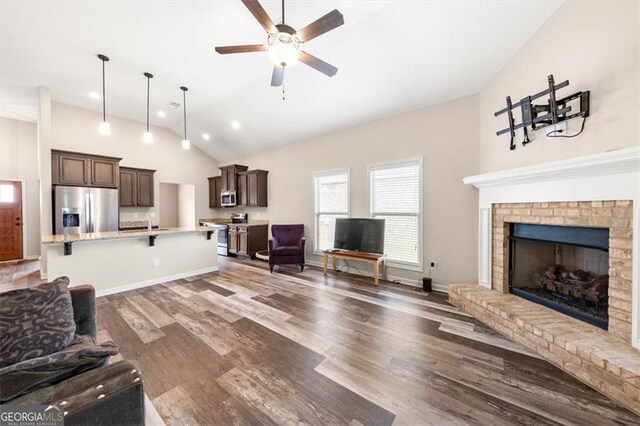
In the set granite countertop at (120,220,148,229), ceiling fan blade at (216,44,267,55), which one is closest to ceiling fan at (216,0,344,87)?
ceiling fan blade at (216,44,267,55)

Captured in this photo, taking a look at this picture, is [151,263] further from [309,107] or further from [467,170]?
[467,170]

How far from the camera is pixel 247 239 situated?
632 centimetres

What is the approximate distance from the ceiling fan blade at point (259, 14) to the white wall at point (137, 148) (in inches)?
230

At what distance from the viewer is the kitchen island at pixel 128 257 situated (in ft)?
11.3

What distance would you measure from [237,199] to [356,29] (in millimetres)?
5255

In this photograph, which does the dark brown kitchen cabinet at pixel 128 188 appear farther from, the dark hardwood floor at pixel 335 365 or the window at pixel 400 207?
the window at pixel 400 207

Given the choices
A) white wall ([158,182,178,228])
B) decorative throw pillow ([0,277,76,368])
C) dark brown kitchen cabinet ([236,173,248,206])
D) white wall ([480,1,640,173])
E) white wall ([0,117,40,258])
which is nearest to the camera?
decorative throw pillow ([0,277,76,368])

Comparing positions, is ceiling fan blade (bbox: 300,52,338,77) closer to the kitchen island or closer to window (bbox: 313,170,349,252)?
window (bbox: 313,170,349,252)

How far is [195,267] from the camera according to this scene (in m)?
4.88

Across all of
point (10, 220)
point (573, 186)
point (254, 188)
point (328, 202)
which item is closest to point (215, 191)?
point (254, 188)

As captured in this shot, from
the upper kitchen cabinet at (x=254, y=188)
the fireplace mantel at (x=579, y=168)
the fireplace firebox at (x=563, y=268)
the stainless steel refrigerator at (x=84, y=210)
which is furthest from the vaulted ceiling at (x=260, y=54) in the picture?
the fireplace firebox at (x=563, y=268)

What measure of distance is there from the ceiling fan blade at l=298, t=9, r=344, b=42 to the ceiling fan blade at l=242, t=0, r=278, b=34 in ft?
0.81

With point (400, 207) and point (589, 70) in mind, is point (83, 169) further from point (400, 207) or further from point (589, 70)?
point (589, 70)

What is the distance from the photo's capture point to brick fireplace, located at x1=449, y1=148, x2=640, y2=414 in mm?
1855
